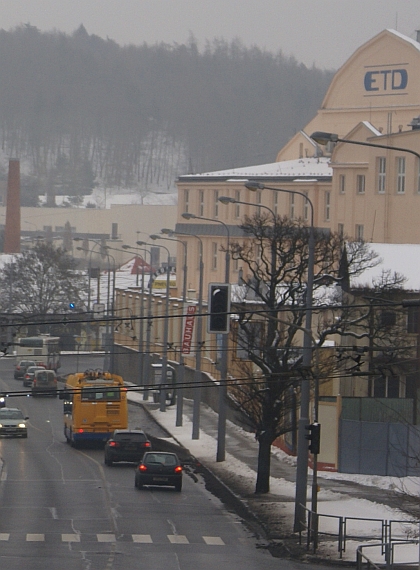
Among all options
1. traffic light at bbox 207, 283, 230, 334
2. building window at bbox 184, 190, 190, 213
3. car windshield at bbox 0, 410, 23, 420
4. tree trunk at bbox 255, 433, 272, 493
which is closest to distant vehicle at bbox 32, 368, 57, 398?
car windshield at bbox 0, 410, 23, 420

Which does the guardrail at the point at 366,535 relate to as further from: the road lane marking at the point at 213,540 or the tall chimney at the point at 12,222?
the tall chimney at the point at 12,222

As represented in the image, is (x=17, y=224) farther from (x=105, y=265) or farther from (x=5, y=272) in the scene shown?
(x=5, y=272)

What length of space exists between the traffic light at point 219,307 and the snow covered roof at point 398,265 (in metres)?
22.3

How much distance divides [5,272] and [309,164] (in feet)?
107

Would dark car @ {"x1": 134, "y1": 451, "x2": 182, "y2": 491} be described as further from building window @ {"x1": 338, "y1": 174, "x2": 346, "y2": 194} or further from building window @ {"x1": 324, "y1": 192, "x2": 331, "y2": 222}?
building window @ {"x1": 324, "y1": 192, "x2": 331, "y2": 222}

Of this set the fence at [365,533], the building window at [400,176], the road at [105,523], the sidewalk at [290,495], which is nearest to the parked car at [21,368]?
the building window at [400,176]

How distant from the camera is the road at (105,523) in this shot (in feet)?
81.7

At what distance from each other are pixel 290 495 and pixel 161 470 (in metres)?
4.08

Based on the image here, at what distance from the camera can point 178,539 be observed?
28.2 meters

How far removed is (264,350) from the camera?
3672 centimetres

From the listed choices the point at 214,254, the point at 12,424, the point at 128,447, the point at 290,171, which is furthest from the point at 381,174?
the point at 128,447

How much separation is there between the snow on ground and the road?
1.49 m

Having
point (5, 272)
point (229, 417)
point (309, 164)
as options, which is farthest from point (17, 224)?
point (229, 417)

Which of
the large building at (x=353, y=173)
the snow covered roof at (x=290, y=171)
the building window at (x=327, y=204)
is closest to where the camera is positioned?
the large building at (x=353, y=173)
